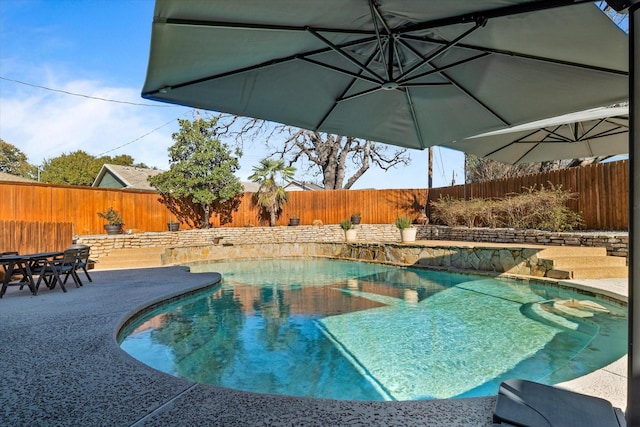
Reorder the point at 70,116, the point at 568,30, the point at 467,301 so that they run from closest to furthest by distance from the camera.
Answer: the point at 568,30 → the point at 467,301 → the point at 70,116

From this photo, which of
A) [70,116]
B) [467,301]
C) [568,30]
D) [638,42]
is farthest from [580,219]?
[70,116]

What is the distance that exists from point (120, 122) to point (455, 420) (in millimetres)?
28005

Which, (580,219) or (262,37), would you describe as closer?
(262,37)

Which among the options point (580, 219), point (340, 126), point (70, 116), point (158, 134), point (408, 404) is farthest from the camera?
point (158, 134)

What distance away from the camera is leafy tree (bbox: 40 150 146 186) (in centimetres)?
2762

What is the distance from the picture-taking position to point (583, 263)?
7.09 metres

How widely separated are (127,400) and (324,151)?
20.9m

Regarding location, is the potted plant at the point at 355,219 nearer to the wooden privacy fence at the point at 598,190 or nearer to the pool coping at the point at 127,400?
the wooden privacy fence at the point at 598,190

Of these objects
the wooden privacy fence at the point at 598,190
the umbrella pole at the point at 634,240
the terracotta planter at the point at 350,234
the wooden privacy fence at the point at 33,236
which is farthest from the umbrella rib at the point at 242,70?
the terracotta planter at the point at 350,234

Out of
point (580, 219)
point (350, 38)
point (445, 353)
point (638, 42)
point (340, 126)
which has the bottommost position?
point (445, 353)

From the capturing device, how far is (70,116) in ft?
66.6

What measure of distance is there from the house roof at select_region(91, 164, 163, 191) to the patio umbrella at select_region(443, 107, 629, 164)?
60.5ft

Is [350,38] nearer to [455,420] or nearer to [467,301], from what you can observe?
[455,420]

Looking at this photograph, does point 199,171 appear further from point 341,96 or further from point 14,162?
point 14,162
